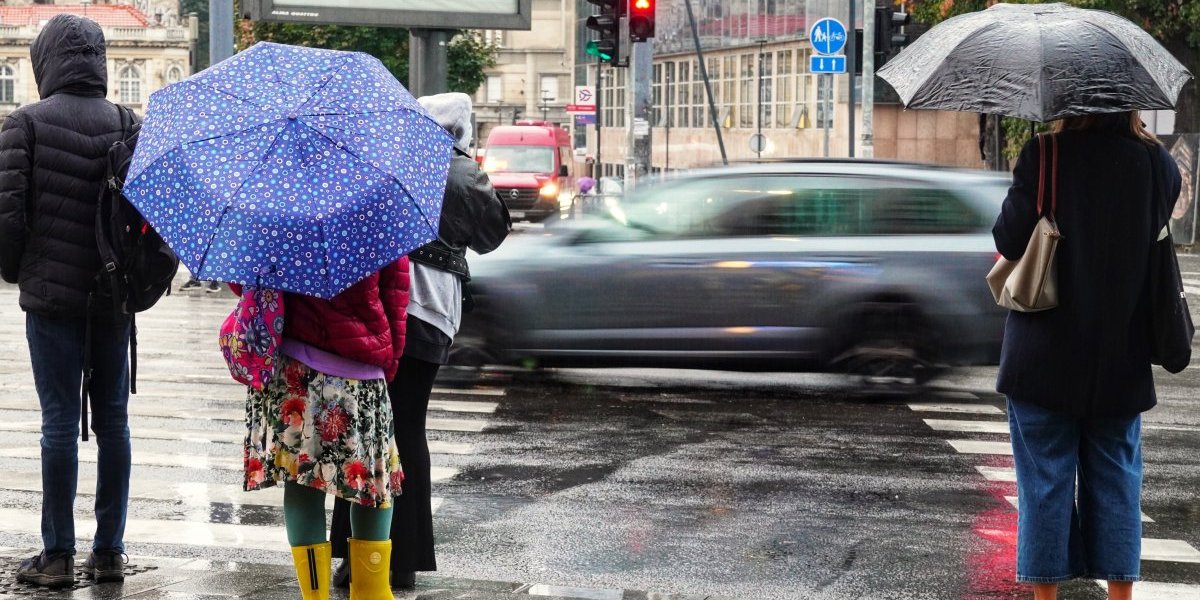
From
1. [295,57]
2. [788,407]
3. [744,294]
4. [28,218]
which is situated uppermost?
[295,57]

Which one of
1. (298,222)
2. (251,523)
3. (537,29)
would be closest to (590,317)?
(251,523)

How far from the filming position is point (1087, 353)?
4891 mm

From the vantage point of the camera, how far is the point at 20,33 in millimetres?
130000

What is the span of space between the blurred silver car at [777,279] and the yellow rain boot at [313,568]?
627 cm

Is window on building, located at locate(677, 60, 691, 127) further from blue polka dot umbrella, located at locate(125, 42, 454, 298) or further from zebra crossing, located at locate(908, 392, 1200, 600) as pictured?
blue polka dot umbrella, located at locate(125, 42, 454, 298)

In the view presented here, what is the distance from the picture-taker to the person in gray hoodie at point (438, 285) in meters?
5.44

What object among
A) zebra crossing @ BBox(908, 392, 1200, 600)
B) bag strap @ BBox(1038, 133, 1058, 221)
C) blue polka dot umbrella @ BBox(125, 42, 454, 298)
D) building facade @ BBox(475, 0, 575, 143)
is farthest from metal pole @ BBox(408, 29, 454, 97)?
building facade @ BBox(475, 0, 575, 143)

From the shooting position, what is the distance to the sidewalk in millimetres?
5578

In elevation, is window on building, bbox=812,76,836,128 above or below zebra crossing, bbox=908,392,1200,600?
above

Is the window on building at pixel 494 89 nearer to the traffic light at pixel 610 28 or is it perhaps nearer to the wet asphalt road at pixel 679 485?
the traffic light at pixel 610 28

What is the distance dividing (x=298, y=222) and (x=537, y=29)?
359ft

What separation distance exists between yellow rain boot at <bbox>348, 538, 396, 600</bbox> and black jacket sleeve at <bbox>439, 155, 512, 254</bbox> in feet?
3.55

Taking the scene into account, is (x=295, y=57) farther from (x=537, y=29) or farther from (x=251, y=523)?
(x=537, y=29)

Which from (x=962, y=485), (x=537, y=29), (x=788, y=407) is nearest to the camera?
(x=962, y=485)
